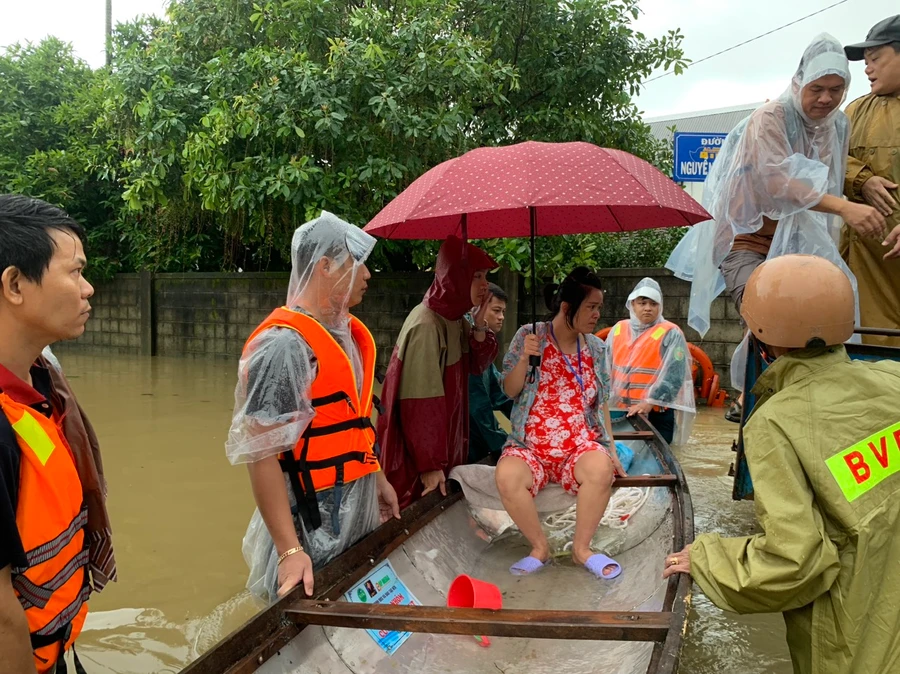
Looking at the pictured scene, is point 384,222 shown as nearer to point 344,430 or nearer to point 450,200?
point 450,200

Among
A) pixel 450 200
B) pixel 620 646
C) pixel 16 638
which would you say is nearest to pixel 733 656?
pixel 620 646

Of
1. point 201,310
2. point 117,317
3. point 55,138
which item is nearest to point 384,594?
point 201,310

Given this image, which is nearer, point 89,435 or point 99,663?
point 89,435

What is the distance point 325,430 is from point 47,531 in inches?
40.7

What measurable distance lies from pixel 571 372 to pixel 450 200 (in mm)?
1111

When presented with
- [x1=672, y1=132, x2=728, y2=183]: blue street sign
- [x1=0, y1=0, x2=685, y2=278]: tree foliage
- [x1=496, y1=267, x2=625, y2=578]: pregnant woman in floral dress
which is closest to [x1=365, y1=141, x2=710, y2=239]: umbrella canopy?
[x1=496, y1=267, x2=625, y2=578]: pregnant woman in floral dress

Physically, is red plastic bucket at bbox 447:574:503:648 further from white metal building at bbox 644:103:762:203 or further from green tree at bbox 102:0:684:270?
white metal building at bbox 644:103:762:203

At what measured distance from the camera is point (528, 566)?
3.36 m

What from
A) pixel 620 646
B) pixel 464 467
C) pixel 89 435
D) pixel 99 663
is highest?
pixel 89 435

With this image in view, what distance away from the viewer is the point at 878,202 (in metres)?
3.12

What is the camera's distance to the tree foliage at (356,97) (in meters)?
7.11

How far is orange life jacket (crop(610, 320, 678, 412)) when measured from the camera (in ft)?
18.1

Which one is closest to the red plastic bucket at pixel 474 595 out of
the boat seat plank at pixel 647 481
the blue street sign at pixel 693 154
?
the boat seat plank at pixel 647 481

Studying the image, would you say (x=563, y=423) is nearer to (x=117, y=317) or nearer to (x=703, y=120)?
(x=117, y=317)
